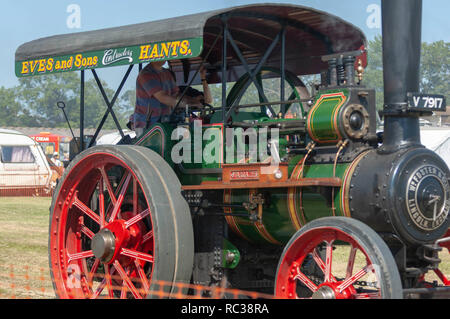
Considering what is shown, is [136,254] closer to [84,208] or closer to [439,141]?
[84,208]

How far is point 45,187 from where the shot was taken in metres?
20.2

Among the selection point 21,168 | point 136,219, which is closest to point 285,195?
point 136,219

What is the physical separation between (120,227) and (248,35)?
1996 millimetres

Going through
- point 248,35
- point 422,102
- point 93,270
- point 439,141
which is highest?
point 248,35

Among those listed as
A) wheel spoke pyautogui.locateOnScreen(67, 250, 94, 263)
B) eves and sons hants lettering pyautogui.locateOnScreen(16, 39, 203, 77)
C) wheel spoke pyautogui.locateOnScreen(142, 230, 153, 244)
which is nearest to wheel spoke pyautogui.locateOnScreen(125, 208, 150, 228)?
wheel spoke pyautogui.locateOnScreen(142, 230, 153, 244)

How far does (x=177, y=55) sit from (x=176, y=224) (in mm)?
1142

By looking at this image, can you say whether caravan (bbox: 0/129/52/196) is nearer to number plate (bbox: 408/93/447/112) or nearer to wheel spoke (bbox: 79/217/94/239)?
wheel spoke (bbox: 79/217/94/239)

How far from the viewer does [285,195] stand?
4.57 metres

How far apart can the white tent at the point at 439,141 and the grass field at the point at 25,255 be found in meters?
7.71

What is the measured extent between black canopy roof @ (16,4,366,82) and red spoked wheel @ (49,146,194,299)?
85 cm

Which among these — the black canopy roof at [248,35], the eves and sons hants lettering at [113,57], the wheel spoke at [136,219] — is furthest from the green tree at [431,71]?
the wheel spoke at [136,219]

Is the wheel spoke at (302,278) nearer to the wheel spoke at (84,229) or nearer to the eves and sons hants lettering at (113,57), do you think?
the eves and sons hants lettering at (113,57)

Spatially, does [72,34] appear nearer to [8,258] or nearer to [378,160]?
[378,160]

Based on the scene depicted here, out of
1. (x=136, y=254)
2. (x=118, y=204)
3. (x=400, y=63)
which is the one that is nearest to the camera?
(x=400, y=63)
